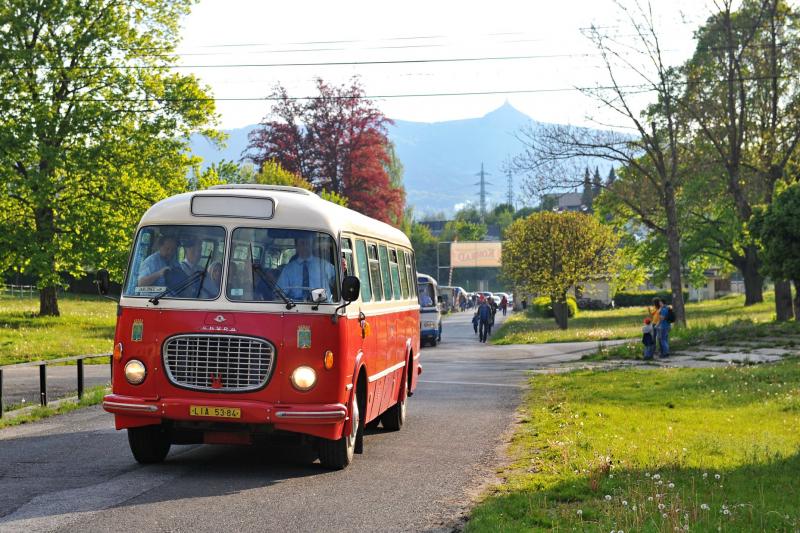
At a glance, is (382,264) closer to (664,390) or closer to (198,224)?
(198,224)

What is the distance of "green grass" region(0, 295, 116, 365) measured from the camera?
3170cm

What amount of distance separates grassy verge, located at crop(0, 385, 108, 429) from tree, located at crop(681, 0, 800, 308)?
85.4ft

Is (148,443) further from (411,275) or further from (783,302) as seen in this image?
(783,302)

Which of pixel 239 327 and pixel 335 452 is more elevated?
pixel 239 327

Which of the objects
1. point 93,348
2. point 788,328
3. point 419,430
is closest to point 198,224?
point 419,430

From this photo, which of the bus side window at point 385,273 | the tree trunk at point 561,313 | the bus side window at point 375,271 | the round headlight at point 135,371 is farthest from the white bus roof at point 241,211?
the tree trunk at point 561,313

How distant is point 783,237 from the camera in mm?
A: 32750

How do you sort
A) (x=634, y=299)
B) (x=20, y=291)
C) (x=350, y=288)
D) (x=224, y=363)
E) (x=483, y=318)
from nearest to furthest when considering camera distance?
(x=224, y=363) < (x=350, y=288) < (x=483, y=318) < (x=20, y=291) < (x=634, y=299)

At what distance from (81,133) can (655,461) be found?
104 ft

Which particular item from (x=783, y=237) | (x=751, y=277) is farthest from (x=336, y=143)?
(x=783, y=237)

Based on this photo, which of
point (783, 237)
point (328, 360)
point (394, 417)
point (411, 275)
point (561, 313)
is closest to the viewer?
point (328, 360)

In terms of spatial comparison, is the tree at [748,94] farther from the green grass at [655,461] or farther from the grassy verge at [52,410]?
the grassy verge at [52,410]

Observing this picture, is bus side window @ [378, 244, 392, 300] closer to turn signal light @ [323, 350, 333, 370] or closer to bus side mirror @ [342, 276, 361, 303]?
bus side mirror @ [342, 276, 361, 303]

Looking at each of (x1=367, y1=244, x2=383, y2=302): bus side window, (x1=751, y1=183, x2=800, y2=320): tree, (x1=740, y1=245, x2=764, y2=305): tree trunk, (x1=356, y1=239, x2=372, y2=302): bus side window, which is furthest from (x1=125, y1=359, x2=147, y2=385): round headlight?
(x1=740, y1=245, x2=764, y2=305): tree trunk
